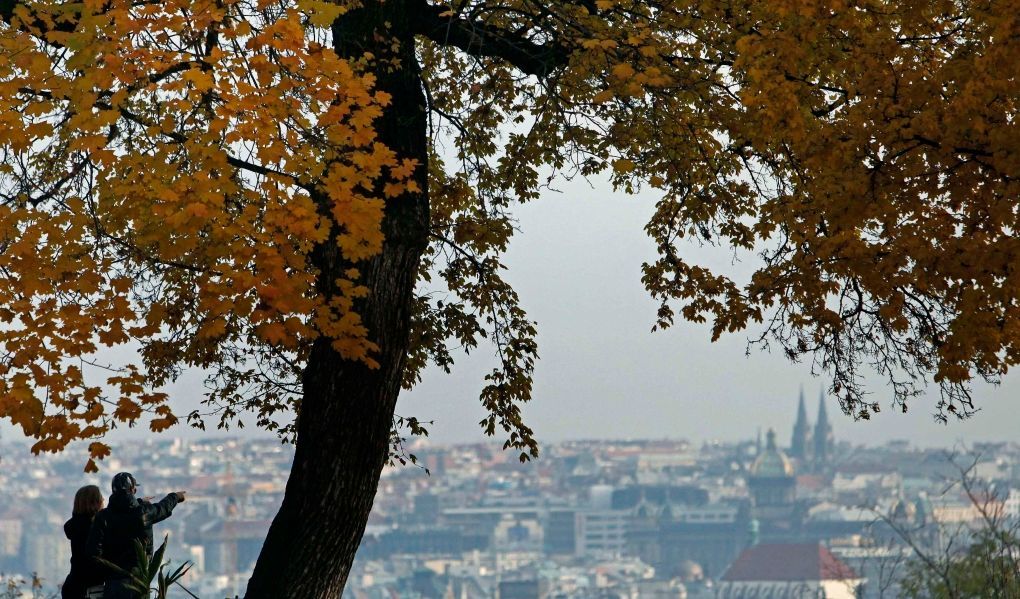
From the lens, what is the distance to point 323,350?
8.45 metres

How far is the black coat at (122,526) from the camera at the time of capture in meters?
7.25

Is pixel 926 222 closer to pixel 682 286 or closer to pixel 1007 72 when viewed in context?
pixel 1007 72

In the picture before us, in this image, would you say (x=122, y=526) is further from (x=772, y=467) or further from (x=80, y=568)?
(x=772, y=467)

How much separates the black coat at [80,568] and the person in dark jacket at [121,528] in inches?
6.7

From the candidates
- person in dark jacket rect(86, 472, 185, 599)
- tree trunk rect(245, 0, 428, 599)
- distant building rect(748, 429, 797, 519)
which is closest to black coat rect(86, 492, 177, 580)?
person in dark jacket rect(86, 472, 185, 599)

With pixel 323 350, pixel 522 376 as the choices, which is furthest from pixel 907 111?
pixel 522 376

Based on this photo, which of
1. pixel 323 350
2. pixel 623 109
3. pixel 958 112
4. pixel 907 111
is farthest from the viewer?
pixel 623 109

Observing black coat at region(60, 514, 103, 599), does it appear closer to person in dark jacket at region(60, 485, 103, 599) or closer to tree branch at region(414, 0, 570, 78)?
person in dark jacket at region(60, 485, 103, 599)

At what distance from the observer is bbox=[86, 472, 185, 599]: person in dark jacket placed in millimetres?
7250

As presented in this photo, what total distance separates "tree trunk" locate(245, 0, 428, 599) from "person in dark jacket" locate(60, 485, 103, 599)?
939 mm

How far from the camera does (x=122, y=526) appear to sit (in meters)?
7.26

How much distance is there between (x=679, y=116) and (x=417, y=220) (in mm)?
1871

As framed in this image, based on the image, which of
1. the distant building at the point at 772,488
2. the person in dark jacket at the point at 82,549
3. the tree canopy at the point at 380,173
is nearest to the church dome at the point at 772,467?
the distant building at the point at 772,488

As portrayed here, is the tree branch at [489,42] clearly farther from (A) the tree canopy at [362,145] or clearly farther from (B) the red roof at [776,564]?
(B) the red roof at [776,564]
